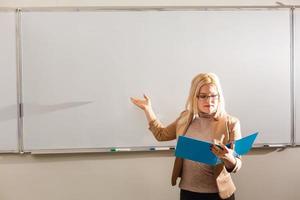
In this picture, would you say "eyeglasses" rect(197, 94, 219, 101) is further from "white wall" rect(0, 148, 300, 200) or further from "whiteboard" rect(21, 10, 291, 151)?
"white wall" rect(0, 148, 300, 200)

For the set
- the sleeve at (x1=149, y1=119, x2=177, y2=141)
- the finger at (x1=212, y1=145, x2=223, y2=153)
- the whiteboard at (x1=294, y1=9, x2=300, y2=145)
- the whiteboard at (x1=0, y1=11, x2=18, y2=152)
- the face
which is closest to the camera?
the finger at (x1=212, y1=145, x2=223, y2=153)

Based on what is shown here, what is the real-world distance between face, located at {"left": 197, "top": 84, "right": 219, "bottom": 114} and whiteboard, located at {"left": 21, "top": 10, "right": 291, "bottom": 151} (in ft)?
2.82

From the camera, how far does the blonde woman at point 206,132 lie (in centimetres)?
171

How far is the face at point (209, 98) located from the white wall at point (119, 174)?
983 millimetres

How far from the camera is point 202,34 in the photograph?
2.58 meters

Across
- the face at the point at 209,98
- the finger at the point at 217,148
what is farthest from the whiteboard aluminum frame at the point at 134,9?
the finger at the point at 217,148

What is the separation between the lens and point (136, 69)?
8.40 ft

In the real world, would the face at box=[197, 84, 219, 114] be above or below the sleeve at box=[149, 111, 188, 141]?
above

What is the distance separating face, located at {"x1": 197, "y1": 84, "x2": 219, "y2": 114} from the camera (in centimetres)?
170

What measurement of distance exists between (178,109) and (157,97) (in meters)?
0.18

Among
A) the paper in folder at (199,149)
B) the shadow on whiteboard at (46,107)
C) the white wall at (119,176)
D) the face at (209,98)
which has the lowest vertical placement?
the white wall at (119,176)

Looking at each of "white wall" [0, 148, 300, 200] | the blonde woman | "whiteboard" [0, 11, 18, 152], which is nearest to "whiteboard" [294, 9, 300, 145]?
"white wall" [0, 148, 300, 200]

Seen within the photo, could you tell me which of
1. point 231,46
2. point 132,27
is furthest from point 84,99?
point 231,46

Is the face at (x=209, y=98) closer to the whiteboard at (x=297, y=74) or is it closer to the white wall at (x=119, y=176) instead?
the white wall at (x=119, y=176)
